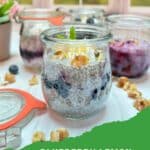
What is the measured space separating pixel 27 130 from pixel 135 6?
0.65 metres

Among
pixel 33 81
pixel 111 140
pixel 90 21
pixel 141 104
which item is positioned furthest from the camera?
pixel 90 21

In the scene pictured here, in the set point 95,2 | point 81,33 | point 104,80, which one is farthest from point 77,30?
point 95,2

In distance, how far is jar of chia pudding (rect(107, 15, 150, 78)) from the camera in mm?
687

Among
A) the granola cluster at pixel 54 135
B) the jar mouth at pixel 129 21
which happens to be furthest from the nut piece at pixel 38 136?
the jar mouth at pixel 129 21

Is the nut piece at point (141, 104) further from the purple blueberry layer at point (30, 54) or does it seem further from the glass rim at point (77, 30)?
the purple blueberry layer at point (30, 54)

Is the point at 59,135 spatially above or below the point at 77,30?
below

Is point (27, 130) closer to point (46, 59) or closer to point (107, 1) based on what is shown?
point (46, 59)

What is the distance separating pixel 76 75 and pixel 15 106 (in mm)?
106

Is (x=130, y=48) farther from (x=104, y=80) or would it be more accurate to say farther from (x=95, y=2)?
(x=95, y=2)

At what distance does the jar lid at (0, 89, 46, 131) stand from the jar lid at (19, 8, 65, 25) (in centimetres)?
19

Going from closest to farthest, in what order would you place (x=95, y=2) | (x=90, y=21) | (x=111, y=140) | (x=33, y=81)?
(x=111, y=140)
(x=33, y=81)
(x=90, y=21)
(x=95, y=2)

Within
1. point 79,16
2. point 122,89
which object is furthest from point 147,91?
point 79,16

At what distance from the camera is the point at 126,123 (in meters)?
0.52

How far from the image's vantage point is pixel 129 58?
2.24 feet
